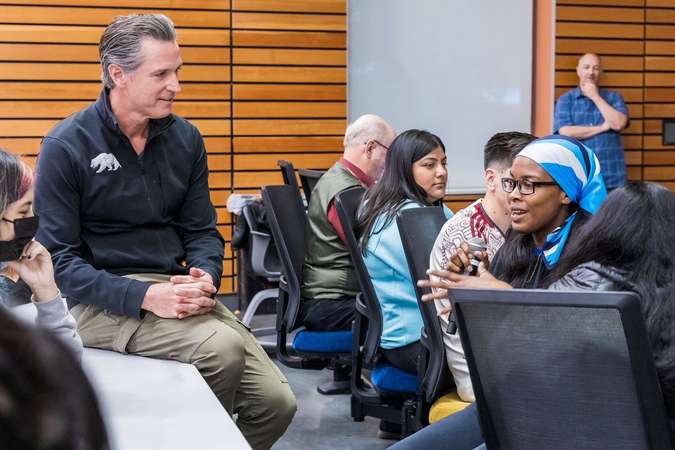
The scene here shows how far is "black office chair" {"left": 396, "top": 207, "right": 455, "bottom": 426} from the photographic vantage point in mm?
2592

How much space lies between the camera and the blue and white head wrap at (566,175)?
2.21 m

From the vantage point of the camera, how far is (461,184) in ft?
23.2

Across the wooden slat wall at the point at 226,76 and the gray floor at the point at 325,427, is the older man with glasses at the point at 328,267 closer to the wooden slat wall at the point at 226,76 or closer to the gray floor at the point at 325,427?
the gray floor at the point at 325,427

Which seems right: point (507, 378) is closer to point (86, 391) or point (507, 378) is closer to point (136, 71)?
point (86, 391)

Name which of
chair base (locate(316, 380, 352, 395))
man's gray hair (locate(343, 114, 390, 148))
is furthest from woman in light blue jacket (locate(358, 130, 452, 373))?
chair base (locate(316, 380, 352, 395))

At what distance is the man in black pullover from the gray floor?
4.09ft

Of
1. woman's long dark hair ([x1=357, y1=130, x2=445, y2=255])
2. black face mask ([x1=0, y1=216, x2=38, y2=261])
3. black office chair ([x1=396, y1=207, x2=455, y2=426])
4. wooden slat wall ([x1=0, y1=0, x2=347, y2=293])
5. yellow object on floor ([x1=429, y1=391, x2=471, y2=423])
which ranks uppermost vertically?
wooden slat wall ([x1=0, y1=0, x2=347, y2=293])

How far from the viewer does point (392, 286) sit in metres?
3.02

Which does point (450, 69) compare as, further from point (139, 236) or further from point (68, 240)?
point (68, 240)

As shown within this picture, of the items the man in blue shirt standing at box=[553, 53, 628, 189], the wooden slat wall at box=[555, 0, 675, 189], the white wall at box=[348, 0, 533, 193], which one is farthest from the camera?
the wooden slat wall at box=[555, 0, 675, 189]

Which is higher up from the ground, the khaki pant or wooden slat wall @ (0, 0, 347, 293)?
wooden slat wall @ (0, 0, 347, 293)

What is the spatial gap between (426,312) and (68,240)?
105 centimetres

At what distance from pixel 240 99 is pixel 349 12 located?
3.64ft

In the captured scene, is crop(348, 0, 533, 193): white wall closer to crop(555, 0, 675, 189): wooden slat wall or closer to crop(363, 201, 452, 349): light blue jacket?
crop(555, 0, 675, 189): wooden slat wall
